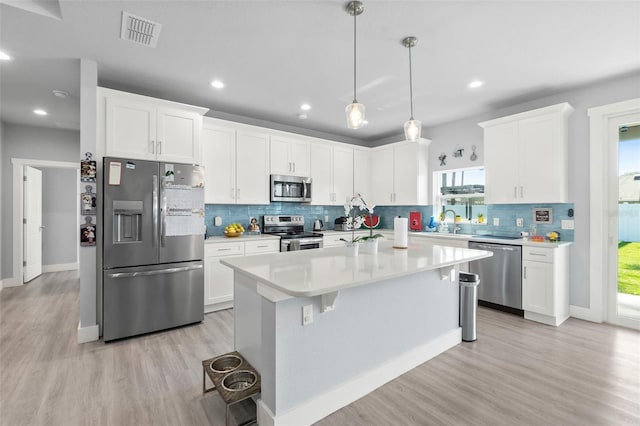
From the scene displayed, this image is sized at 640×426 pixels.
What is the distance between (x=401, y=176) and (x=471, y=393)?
3773mm

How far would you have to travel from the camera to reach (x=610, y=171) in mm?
3459

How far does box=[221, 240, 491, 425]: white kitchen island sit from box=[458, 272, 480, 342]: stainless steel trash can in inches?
9.0

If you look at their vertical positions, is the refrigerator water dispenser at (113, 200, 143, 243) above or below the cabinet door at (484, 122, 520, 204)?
below

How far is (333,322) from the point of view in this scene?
204cm

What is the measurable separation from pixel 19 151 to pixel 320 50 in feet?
18.1

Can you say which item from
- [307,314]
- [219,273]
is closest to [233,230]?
[219,273]

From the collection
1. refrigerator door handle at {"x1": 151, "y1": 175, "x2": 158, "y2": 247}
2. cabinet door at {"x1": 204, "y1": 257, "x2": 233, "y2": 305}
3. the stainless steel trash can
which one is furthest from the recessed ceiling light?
the stainless steel trash can

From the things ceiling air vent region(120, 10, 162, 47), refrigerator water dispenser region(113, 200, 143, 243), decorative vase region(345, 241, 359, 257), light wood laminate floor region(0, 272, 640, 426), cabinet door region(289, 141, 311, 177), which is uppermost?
ceiling air vent region(120, 10, 162, 47)

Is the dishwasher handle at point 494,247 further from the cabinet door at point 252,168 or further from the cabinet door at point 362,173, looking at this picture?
the cabinet door at point 252,168

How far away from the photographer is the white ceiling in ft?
7.25

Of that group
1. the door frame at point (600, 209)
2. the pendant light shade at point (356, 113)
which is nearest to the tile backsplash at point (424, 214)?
the door frame at point (600, 209)

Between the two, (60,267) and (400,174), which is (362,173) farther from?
(60,267)

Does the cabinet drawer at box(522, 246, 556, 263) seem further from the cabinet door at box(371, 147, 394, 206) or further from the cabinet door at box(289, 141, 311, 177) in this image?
the cabinet door at box(289, 141, 311, 177)

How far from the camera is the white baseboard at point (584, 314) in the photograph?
11.5 feet
